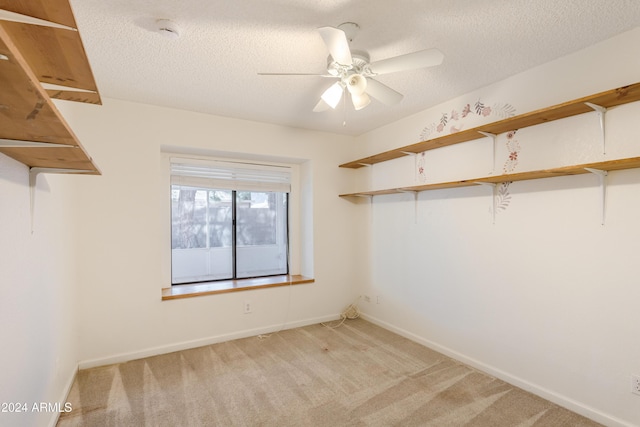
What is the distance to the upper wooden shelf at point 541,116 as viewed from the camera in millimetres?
1798

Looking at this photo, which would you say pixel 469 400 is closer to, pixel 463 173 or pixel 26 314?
pixel 463 173

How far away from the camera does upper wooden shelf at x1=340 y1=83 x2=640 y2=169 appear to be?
5.90 feet

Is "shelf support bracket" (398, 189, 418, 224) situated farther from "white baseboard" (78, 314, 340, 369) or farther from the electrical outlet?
the electrical outlet

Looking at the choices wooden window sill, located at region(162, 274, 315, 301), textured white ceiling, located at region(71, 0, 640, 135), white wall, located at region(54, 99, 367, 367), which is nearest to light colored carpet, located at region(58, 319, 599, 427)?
white wall, located at region(54, 99, 367, 367)

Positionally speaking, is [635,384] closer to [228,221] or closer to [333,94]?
[333,94]

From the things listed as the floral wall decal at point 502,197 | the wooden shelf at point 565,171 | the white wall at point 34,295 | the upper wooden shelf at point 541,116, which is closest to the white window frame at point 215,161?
the white wall at point 34,295

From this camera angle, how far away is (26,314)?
4.97 feet

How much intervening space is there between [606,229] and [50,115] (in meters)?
2.76

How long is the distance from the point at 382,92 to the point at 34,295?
2.25 m

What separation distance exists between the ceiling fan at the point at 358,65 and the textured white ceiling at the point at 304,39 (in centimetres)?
12

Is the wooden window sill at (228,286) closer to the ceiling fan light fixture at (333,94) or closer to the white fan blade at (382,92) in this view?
the ceiling fan light fixture at (333,94)

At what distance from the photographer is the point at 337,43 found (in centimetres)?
161

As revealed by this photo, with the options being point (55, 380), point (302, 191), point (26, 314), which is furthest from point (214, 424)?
point (302, 191)

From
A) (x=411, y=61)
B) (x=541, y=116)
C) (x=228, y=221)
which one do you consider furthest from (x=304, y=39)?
(x=228, y=221)
